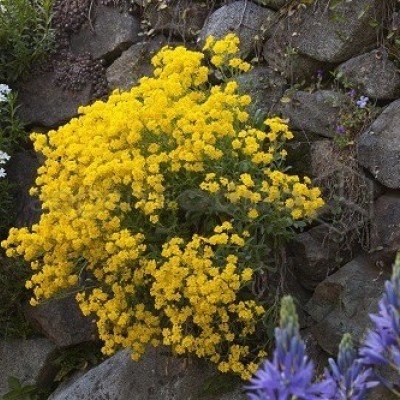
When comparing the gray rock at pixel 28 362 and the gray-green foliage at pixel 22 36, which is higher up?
the gray-green foliage at pixel 22 36

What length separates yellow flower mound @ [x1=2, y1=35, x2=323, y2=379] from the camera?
14.1 feet

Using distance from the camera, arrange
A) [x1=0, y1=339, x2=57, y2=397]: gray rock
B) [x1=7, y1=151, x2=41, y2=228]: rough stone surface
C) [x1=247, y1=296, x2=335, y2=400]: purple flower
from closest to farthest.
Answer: [x1=247, y1=296, x2=335, y2=400]: purple flower
[x1=0, y1=339, x2=57, y2=397]: gray rock
[x1=7, y1=151, x2=41, y2=228]: rough stone surface

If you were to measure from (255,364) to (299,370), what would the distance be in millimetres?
2424

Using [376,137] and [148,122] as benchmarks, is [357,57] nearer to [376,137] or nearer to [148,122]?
[376,137]

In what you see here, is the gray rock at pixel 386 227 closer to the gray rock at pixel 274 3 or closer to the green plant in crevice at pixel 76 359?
the gray rock at pixel 274 3

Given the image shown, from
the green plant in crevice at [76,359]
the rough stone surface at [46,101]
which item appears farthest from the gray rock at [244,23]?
the green plant in crevice at [76,359]

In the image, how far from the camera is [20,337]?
5879 mm

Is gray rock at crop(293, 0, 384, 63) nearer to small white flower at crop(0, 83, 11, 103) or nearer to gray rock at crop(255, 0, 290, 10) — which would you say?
gray rock at crop(255, 0, 290, 10)

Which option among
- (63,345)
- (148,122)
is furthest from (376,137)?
(63,345)

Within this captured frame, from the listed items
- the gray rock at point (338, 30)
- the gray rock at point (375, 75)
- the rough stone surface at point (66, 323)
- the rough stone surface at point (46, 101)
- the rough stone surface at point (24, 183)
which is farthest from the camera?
the rough stone surface at point (46, 101)

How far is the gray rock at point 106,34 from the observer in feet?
20.4

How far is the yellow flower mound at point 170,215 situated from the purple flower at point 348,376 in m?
1.76

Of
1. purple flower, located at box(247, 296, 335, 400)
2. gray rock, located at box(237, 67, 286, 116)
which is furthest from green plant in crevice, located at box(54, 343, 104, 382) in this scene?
purple flower, located at box(247, 296, 335, 400)

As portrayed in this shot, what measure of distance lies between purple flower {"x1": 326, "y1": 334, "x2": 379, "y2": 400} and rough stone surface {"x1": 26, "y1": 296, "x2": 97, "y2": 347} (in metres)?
3.39
